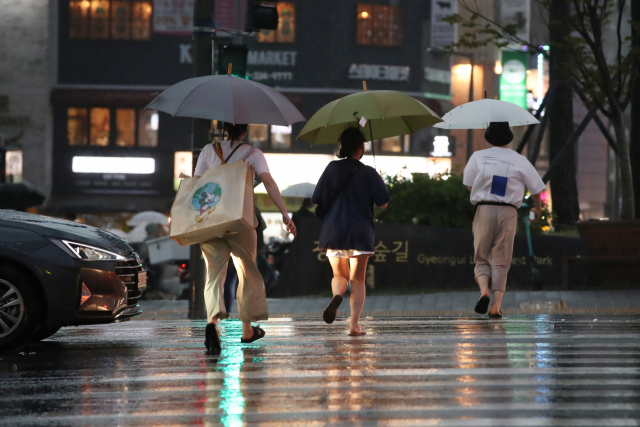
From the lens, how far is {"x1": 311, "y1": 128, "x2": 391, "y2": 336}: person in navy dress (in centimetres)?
789

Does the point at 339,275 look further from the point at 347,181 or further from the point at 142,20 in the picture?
the point at 142,20

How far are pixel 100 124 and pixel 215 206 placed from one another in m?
30.8

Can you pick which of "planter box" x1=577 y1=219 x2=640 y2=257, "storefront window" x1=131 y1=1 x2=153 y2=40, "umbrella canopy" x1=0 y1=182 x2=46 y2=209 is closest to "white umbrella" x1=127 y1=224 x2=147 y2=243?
"umbrella canopy" x1=0 y1=182 x2=46 y2=209

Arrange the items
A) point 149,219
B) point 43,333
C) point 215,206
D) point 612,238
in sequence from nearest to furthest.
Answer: point 215,206 → point 43,333 → point 612,238 → point 149,219

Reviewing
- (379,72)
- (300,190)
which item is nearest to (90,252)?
(300,190)

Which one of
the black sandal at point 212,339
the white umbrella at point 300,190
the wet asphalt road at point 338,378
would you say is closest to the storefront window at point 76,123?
the white umbrella at point 300,190

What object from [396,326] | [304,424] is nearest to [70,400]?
[304,424]

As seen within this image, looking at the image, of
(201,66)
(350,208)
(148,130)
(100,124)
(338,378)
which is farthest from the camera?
(148,130)

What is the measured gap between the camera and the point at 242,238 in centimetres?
729

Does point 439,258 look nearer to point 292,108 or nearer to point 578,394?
point 292,108

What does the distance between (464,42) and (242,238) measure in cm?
1124

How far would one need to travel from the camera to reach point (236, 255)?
734 cm

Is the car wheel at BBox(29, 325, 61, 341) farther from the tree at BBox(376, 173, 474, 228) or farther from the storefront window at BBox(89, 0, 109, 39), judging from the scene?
the storefront window at BBox(89, 0, 109, 39)

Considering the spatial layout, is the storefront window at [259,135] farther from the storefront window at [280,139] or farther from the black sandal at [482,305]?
the black sandal at [482,305]
